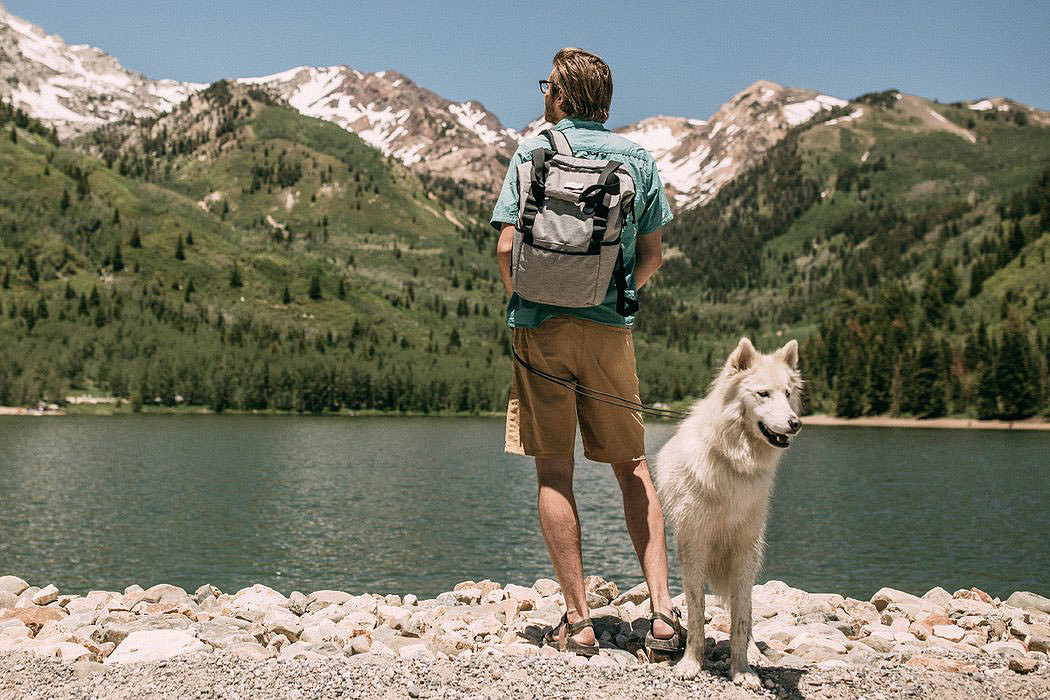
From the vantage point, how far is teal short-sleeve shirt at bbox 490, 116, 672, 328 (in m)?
6.98

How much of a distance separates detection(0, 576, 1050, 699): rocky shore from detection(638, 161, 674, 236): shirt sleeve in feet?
11.2

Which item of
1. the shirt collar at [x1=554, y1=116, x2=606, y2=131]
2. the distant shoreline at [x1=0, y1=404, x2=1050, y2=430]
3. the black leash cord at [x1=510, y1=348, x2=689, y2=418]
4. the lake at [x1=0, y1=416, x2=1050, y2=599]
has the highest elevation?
the shirt collar at [x1=554, y1=116, x2=606, y2=131]

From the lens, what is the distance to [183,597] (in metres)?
13.3

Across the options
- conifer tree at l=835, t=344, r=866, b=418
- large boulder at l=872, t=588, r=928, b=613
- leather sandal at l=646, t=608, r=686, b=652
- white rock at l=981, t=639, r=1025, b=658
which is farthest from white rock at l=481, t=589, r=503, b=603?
conifer tree at l=835, t=344, r=866, b=418

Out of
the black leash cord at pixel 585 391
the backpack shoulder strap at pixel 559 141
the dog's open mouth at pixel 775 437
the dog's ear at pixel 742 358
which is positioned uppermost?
the backpack shoulder strap at pixel 559 141

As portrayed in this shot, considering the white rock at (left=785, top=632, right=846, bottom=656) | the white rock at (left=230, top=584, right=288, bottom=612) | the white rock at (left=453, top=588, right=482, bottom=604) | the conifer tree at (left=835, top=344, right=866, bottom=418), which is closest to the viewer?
the white rock at (left=785, top=632, right=846, bottom=656)

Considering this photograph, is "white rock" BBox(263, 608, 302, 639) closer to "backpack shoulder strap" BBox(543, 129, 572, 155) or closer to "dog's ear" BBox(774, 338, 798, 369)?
"backpack shoulder strap" BBox(543, 129, 572, 155)

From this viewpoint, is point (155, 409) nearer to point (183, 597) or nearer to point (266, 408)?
point (266, 408)

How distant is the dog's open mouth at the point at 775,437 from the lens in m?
6.02

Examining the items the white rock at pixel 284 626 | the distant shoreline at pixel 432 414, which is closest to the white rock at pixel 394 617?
the white rock at pixel 284 626

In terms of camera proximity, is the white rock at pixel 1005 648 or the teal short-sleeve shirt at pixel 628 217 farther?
the white rock at pixel 1005 648

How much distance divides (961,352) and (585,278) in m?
162

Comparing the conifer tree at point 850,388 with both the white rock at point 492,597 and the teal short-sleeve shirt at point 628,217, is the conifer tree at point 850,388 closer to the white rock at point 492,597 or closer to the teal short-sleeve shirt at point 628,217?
the white rock at point 492,597

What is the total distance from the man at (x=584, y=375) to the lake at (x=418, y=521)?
11869mm
